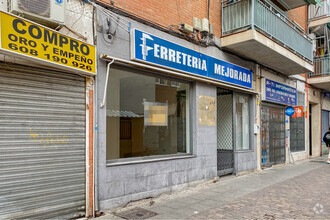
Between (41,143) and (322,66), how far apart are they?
14713 mm

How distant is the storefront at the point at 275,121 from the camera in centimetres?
1086

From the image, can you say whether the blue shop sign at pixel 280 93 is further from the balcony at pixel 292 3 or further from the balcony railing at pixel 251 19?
the balcony at pixel 292 3

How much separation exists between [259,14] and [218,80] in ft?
8.32

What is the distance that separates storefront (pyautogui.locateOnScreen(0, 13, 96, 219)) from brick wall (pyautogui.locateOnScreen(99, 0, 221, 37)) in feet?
5.13

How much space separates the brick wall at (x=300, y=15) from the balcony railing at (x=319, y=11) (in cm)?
28

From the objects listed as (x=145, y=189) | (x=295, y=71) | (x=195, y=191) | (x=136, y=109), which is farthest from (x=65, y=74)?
(x=295, y=71)

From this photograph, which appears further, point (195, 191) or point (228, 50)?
point (228, 50)

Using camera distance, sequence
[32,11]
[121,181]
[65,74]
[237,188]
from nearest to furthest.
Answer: [32,11] < [65,74] < [121,181] < [237,188]

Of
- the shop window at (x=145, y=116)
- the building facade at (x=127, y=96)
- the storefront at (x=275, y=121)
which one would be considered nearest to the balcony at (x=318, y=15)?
the storefront at (x=275, y=121)

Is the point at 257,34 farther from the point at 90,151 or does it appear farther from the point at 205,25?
the point at 90,151

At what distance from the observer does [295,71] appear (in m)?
11.8

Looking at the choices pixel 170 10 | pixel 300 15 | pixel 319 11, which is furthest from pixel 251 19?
pixel 319 11

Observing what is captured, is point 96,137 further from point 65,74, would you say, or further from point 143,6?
point 143,6

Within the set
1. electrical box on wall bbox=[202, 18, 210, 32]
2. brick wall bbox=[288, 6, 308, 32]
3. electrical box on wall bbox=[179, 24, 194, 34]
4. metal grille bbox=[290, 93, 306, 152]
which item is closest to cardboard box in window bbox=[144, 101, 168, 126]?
electrical box on wall bbox=[179, 24, 194, 34]
